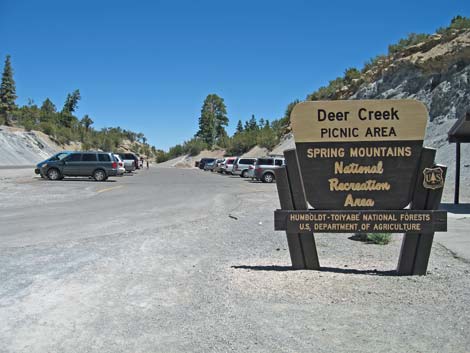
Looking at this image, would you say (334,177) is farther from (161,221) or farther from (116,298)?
(161,221)

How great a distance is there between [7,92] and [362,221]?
108025mm

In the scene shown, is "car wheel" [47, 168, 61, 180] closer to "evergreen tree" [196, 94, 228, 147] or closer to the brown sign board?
the brown sign board

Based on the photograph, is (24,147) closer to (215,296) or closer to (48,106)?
(48,106)

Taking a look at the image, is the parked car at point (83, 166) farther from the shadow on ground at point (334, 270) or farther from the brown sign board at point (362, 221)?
the brown sign board at point (362, 221)

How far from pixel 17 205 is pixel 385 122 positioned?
526 inches

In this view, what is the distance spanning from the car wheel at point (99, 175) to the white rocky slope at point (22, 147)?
4136 cm

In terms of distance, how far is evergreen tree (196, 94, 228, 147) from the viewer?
140m

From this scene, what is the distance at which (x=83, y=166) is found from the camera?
3155cm

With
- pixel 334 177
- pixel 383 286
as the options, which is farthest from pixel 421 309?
pixel 334 177

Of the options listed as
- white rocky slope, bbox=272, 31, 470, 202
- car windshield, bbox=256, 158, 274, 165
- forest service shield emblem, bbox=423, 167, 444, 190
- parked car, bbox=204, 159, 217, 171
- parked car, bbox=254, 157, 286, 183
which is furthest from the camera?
parked car, bbox=204, 159, 217, 171

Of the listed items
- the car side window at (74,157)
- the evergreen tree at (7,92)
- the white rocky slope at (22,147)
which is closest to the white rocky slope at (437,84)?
the car side window at (74,157)

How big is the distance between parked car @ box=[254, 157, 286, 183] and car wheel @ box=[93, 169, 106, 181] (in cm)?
1045

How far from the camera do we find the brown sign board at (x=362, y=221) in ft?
22.3

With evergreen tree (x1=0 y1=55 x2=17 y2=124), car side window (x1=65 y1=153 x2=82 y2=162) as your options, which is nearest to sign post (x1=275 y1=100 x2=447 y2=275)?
car side window (x1=65 y1=153 x2=82 y2=162)
